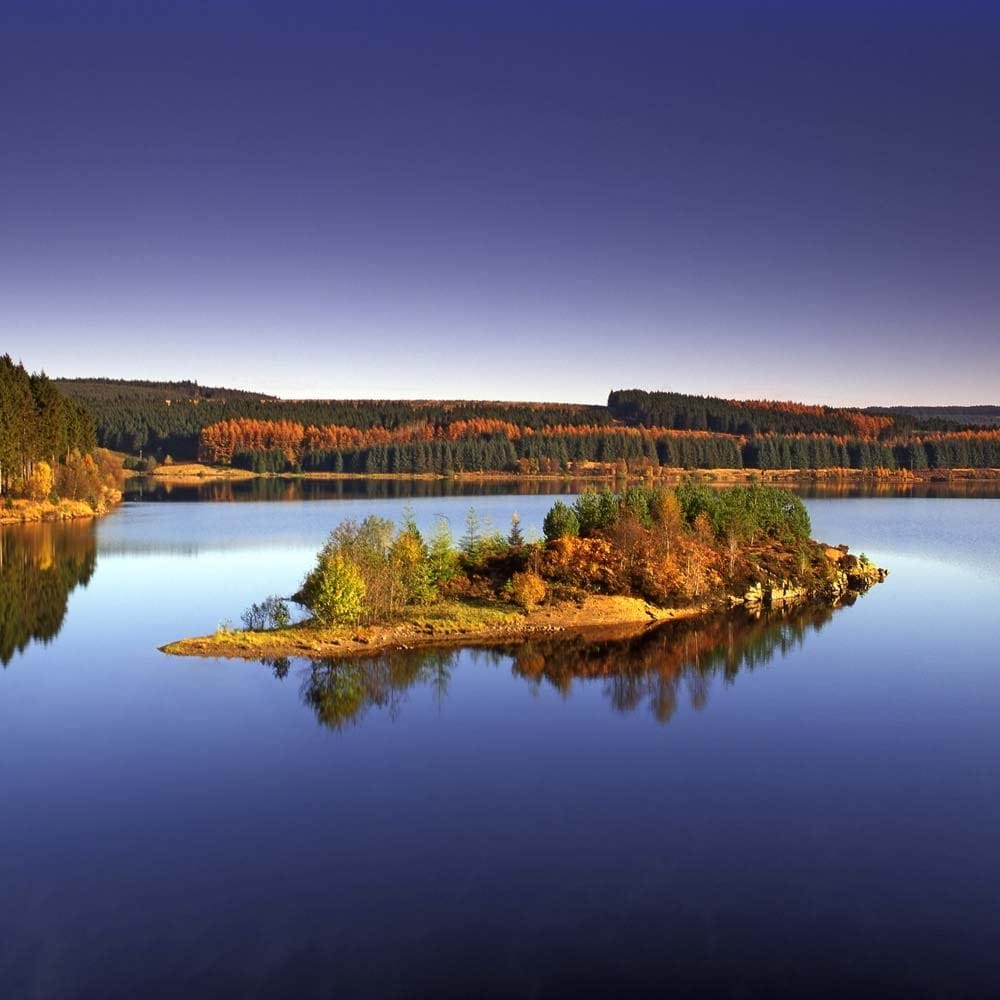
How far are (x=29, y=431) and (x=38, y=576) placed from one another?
31.9 meters

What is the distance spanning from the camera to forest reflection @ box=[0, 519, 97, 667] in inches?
1515

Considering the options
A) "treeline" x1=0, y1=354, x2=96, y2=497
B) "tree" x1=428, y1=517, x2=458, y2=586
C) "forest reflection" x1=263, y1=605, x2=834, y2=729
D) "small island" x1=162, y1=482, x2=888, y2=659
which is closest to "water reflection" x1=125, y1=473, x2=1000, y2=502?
"treeline" x1=0, y1=354, x2=96, y2=497

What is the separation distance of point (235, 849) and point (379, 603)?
19977 millimetres

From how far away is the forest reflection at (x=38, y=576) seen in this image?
38.5 meters

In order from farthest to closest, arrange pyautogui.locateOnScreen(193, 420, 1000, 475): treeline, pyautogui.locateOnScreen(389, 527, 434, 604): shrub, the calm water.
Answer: pyautogui.locateOnScreen(193, 420, 1000, 475): treeline, pyautogui.locateOnScreen(389, 527, 434, 604): shrub, the calm water

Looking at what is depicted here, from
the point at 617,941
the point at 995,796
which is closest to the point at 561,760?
the point at 617,941

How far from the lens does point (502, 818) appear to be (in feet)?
69.6

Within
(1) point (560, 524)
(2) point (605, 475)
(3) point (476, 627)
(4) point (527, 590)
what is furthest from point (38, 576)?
(2) point (605, 475)

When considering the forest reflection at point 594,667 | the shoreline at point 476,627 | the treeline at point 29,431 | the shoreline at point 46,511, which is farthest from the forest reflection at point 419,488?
the forest reflection at point 594,667

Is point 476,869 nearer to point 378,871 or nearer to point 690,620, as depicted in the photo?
point 378,871

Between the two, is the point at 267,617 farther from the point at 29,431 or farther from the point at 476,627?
the point at 29,431

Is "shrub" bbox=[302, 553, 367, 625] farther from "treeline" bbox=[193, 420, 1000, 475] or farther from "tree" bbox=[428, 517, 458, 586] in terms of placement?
"treeline" bbox=[193, 420, 1000, 475]

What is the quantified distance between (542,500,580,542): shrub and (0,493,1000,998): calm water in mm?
10347

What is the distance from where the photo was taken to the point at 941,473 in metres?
193
